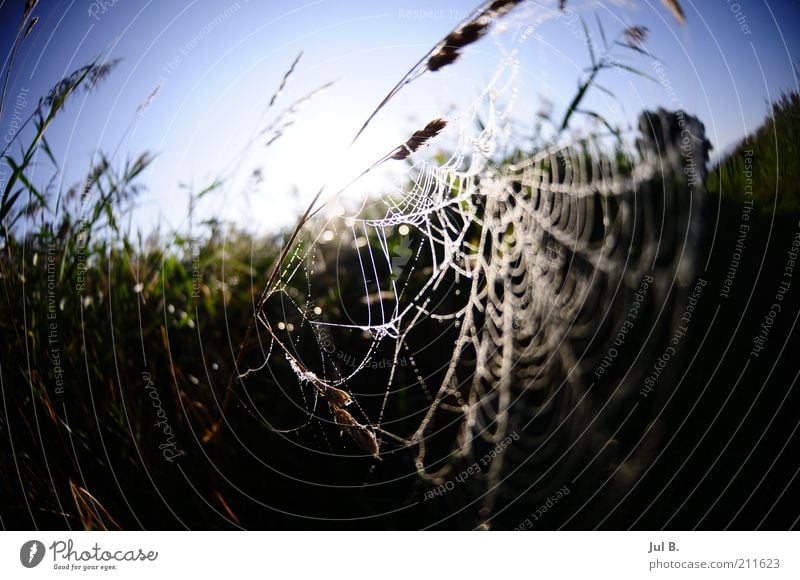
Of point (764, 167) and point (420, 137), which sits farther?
point (764, 167)

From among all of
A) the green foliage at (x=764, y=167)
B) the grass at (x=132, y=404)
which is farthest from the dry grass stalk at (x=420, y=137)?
the green foliage at (x=764, y=167)

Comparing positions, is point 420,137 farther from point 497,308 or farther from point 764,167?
point 764,167

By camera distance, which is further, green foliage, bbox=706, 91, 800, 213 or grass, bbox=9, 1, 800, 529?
green foliage, bbox=706, 91, 800, 213

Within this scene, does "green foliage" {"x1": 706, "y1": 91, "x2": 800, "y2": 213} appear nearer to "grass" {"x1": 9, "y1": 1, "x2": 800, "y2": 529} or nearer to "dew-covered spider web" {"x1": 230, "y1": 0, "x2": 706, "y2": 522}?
"dew-covered spider web" {"x1": 230, "y1": 0, "x2": 706, "y2": 522}

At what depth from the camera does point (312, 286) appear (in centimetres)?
75

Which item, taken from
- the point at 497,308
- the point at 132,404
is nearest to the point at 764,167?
the point at 497,308

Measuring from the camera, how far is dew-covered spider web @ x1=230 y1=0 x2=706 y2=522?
653 mm

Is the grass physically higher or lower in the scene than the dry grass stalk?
lower

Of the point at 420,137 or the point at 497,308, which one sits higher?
the point at 420,137

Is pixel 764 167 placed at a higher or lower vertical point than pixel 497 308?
higher

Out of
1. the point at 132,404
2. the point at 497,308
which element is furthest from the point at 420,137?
the point at 132,404

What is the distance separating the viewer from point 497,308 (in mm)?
751

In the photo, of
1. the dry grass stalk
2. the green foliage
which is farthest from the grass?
the green foliage
